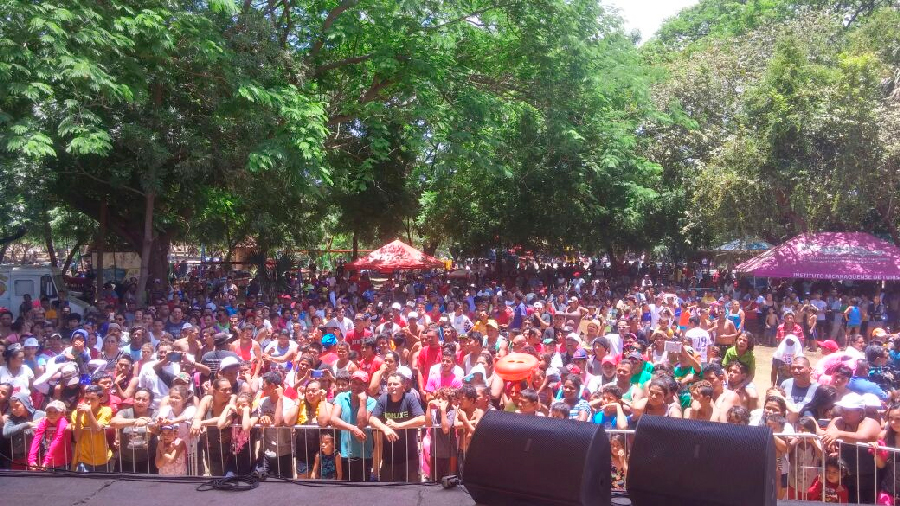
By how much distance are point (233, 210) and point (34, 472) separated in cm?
1922

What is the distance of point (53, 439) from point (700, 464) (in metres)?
5.17

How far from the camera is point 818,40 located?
21.8m

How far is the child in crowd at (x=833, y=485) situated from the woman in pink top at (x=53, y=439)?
231 inches

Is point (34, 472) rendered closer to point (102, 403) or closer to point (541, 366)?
point (102, 403)

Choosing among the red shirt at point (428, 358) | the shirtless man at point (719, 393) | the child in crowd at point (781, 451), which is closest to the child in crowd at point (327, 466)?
the red shirt at point (428, 358)

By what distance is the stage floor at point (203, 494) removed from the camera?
185 inches

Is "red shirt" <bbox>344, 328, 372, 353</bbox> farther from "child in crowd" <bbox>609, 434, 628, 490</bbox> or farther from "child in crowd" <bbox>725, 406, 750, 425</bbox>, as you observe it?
"child in crowd" <bbox>725, 406, 750, 425</bbox>

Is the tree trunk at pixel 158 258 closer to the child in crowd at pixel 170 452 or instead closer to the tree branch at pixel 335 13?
the tree branch at pixel 335 13

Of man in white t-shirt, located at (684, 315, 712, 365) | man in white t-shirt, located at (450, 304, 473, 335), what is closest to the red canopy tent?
man in white t-shirt, located at (450, 304, 473, 335)

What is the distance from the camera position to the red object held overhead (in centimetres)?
755

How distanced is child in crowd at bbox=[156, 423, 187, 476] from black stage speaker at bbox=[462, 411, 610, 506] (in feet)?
9.62

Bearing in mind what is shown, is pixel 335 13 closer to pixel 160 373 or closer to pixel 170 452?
pixel 160 373

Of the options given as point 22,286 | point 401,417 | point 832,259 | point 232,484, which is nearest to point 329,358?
point 401,417

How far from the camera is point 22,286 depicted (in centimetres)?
1745
